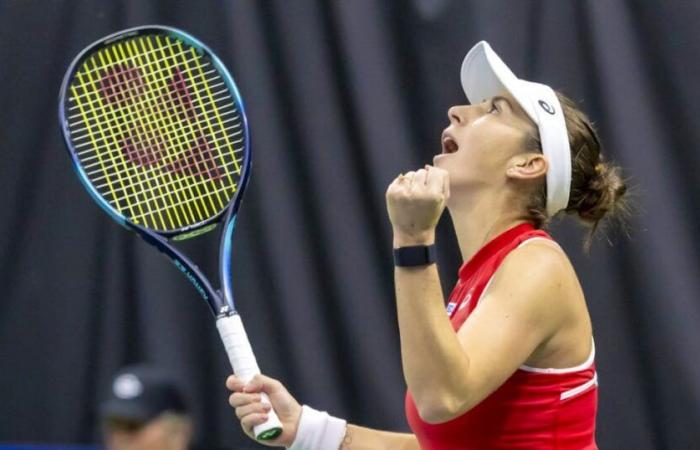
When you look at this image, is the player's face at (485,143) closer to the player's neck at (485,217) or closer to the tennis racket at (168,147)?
the player's neck at (485,217)

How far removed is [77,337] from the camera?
127 inches

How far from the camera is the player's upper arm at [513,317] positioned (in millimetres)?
1680

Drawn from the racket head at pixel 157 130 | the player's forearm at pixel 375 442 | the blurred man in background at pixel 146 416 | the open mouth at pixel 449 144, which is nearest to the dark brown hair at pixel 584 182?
the open mouth at pixel 449 144

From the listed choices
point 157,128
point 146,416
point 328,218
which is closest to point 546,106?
point 146,416

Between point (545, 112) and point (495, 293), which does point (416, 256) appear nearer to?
point (495, 293)

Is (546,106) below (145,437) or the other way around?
the other way around

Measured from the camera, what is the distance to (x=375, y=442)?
2.23 m

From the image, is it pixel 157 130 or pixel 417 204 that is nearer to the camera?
pixel 417 204

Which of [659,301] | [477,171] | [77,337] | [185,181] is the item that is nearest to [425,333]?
[477,171]

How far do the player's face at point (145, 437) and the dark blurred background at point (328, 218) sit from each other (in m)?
1.02

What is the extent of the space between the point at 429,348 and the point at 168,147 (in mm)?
1140

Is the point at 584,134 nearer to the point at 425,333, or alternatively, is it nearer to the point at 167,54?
the point at 425,333

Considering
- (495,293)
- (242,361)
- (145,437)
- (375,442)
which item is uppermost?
(495,293)

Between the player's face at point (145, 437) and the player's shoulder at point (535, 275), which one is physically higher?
the player's shoulder at point (535, 275)
